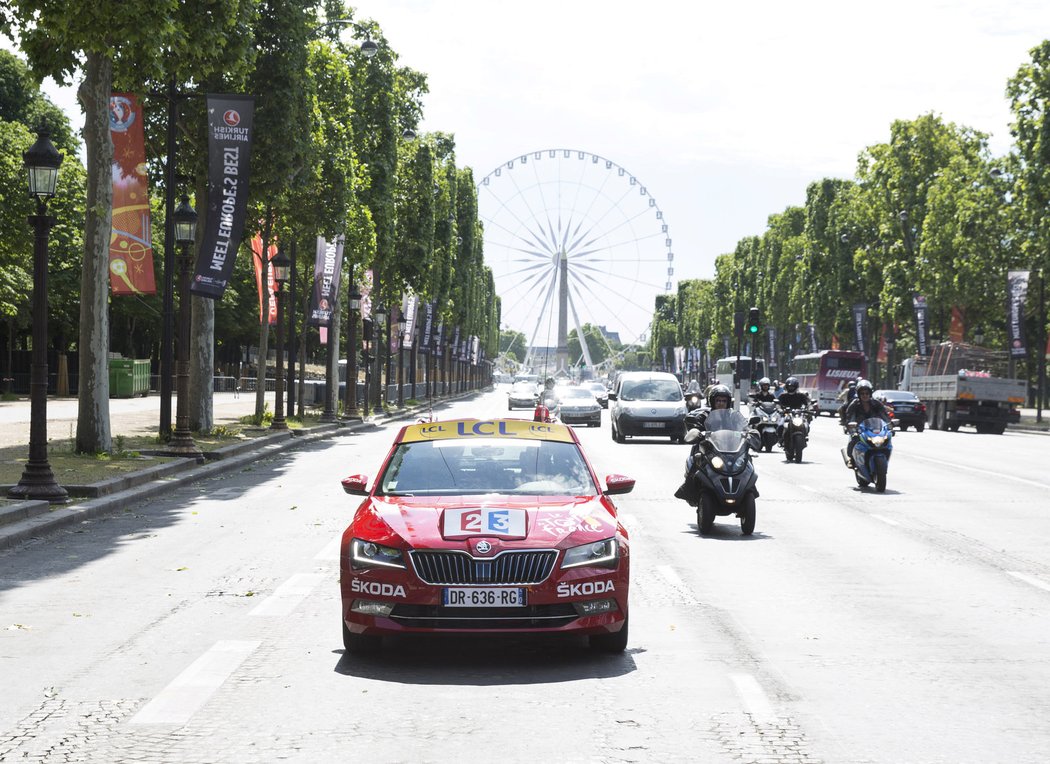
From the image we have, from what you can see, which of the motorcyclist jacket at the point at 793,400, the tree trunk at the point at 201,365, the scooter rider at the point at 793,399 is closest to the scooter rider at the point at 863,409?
the scooter rider at the point at 793,399

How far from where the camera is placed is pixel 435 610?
25.2 feet

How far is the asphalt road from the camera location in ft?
Result: 20.0

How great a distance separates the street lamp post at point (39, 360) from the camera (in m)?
16.7

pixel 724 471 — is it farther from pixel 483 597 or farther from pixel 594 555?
pixel 483 597

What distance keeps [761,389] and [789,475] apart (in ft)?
19.4

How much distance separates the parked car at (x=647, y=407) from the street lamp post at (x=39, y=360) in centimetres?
2201

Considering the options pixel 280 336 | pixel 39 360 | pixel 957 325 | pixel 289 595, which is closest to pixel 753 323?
pixel 280 336

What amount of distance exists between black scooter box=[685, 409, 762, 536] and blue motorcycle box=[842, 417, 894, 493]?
6.82 meters

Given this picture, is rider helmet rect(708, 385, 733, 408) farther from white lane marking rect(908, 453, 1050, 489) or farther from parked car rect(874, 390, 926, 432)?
parked car rect(874, 390, 926, 432)

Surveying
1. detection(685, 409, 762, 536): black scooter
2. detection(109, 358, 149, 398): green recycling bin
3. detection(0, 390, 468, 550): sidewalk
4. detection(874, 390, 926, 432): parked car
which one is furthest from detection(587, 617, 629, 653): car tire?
detection(109, 358, 149, 398): green recycling bin

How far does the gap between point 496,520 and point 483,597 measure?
567 millimetres

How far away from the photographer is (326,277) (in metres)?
45.8

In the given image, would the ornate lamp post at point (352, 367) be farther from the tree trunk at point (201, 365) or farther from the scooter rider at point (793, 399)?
the scooter rider at point (793, 399)

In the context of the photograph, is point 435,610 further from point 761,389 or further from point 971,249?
point 971,249
